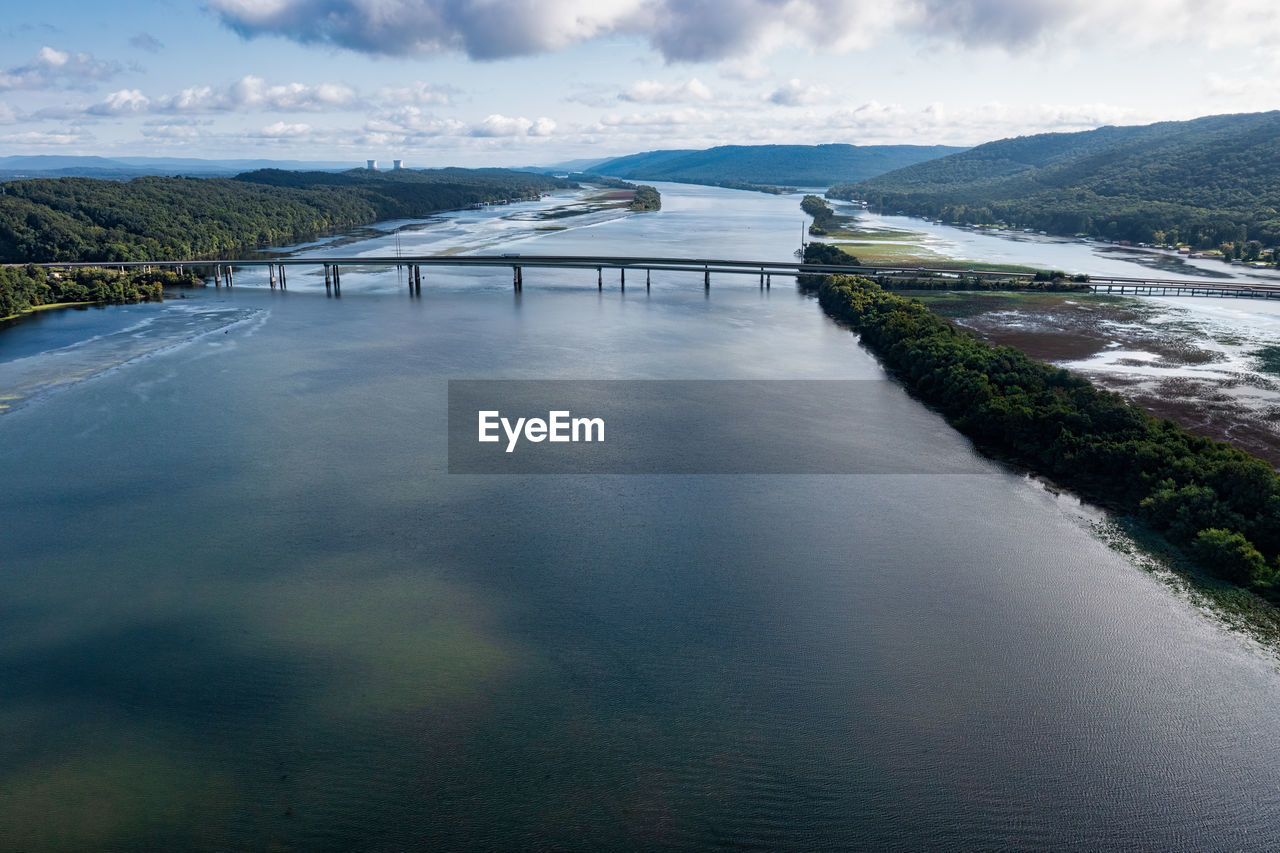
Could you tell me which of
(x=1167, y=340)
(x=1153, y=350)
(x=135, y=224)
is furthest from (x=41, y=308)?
(x=1167, y=340)

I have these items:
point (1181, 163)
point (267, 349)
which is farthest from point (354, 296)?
point (1181, 163)

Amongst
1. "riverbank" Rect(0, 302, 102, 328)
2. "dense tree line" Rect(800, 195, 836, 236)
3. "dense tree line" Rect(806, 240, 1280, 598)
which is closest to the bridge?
"riverbank" Rect(0, 302, 102, 328)

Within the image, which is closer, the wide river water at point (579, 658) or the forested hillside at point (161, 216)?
the wide river water at point (579, 658)

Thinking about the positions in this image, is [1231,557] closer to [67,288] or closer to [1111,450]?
[1111,450]

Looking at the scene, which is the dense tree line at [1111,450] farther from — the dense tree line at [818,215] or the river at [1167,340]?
the dense tree line at [818,215]

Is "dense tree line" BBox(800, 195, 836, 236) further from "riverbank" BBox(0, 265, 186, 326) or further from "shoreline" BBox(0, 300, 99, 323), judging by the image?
"shoreline" BBox(0, 300, 99, 323)

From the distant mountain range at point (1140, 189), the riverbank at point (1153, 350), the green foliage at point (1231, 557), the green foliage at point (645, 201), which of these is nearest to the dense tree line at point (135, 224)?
the green foliage at point (645, 201)
